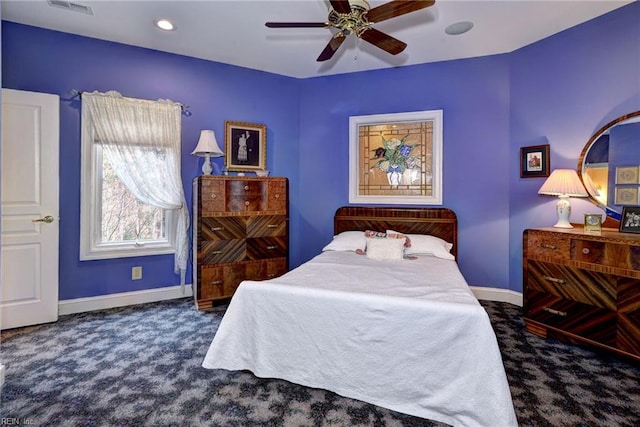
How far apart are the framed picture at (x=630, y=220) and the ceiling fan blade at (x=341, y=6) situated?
263cm

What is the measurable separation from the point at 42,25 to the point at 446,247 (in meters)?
4.61

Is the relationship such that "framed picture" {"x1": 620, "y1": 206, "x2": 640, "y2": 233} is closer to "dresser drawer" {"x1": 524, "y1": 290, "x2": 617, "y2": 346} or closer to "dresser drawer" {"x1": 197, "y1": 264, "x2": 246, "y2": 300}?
"dresser drawer" {"x1": 524, "y1": 290, "x2": 617, "y2": 346}

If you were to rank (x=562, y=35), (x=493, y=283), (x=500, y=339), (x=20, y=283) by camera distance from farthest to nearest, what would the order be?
(x=493, y=283), (x=562, y=35), (x=20, y=283), (x=500, y=339)

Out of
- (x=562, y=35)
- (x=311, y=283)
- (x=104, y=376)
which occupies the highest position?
(x=562, y=35)

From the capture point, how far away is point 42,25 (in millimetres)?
3072

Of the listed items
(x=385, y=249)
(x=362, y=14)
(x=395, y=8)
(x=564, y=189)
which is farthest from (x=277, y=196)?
(x=564, y=189)

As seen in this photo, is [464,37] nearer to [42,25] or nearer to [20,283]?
[42,25]

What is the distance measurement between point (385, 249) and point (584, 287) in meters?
1.55

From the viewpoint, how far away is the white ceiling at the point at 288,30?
273 cm

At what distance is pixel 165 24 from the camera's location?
3.03m

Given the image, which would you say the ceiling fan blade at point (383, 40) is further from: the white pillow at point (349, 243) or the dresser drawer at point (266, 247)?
the dresser drawer at point (266, 247)

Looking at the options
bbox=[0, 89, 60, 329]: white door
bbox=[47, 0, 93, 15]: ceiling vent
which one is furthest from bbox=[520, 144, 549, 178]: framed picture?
bbox=[0, 89, 60, 329]: white door

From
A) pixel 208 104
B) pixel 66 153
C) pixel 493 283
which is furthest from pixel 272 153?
pixel 493 283

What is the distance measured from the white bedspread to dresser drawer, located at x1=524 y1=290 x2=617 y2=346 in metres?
0.98
